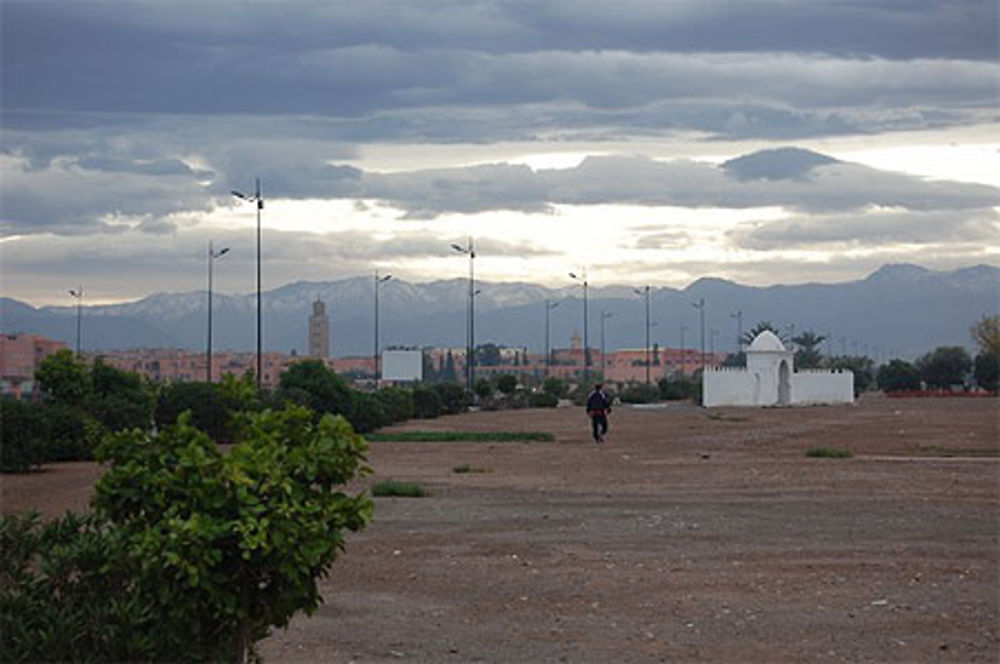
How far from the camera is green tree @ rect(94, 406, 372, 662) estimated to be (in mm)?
7281

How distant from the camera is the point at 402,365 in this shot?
4092 inches

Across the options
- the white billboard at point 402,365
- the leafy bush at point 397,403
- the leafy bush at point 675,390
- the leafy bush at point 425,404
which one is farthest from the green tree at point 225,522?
the white billboard at point 402,365

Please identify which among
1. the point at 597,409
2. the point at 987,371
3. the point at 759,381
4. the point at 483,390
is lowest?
the point at 597,409

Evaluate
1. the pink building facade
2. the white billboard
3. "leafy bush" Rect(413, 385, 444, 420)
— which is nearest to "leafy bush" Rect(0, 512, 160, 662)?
the pink building facade

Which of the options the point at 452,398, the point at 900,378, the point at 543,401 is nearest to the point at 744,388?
the point at 543,401

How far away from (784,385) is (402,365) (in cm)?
3194

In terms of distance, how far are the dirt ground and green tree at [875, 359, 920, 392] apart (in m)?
84.0

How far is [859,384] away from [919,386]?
11.6 meters

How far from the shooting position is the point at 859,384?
414ft

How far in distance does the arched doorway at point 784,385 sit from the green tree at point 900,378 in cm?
3525

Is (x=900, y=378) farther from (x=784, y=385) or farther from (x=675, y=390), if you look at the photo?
(x=784, y=385)

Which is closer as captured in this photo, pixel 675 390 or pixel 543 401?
pixel 543 401

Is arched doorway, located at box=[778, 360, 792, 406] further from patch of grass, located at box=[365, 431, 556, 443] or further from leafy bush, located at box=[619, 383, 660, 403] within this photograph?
patch of grass, located at box=[365, 431, 556, 443]

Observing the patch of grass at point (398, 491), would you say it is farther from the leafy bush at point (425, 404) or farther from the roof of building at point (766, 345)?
the roof of building at point (766, 345)
